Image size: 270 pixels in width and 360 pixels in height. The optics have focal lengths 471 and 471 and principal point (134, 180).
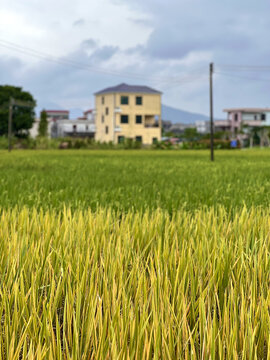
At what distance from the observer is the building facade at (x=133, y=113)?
70500 millimetres

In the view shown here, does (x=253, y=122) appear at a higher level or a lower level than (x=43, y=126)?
higher

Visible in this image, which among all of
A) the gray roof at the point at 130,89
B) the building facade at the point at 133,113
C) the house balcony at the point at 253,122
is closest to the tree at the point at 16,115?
the building facade at the point at 133,113

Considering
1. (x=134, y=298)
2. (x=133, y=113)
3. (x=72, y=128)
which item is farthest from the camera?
(x=72, y=128)

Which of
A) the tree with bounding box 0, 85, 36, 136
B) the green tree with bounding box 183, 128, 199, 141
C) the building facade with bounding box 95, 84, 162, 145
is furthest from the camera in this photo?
the green tree with bounding box 183, 128, 199, 141

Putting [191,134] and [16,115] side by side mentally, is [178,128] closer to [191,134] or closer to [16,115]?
[191,134]

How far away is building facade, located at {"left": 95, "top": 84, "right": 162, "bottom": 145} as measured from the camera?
231 feet

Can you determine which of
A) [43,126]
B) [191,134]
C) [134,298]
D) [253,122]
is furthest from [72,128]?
[134,298]

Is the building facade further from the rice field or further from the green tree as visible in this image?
the rice field

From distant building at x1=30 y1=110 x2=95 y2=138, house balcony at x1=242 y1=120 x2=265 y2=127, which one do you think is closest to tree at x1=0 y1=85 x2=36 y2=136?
distant building at x1=30 y1=110 x2=95 y2=138

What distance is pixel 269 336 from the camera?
203 cm

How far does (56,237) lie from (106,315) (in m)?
2.10

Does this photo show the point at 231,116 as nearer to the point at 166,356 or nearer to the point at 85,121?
the point at 85,121

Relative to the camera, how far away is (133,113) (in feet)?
232

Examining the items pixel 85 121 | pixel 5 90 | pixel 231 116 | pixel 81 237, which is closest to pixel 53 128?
pixel 85 121
